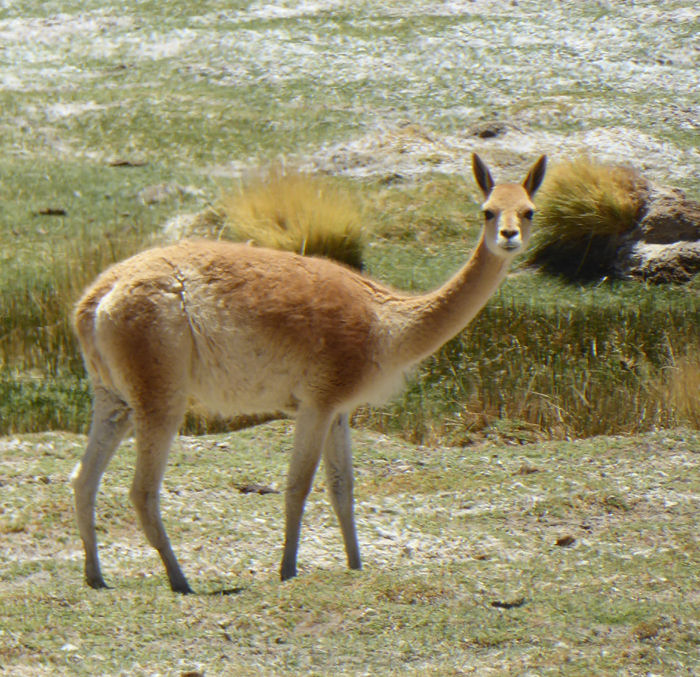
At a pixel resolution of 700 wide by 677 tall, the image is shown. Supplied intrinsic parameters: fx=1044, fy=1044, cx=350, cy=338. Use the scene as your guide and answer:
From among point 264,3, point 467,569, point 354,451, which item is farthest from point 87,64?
point 467,569

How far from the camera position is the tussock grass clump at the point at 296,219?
1175 centimetres

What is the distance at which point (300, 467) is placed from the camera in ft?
18.8

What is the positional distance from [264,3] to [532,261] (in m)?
10.6

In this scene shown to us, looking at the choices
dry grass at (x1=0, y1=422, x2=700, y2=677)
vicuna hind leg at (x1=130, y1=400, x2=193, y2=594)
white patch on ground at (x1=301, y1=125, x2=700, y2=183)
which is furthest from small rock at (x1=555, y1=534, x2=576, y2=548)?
white patch on ground at (x1=301, y1=125, x2=700, y2=183)

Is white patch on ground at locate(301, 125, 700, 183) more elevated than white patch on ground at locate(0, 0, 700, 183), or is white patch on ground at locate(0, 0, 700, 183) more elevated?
white patch on ground at locate(0, 0, 700, 183)

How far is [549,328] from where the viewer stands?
34.2ft

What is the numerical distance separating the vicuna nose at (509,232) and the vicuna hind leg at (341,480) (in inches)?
56.7

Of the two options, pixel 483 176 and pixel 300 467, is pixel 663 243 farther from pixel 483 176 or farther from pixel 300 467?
pixel 300 467

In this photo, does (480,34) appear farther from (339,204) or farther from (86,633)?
(86,633)

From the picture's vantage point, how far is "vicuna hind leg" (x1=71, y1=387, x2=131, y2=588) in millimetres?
5730

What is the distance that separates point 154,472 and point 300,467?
0.79 m

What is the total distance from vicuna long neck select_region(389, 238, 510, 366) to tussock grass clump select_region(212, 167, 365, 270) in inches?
223

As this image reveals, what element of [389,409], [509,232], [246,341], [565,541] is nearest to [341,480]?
[246,341]

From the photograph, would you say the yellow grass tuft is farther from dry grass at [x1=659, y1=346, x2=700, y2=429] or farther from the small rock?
the small rock
